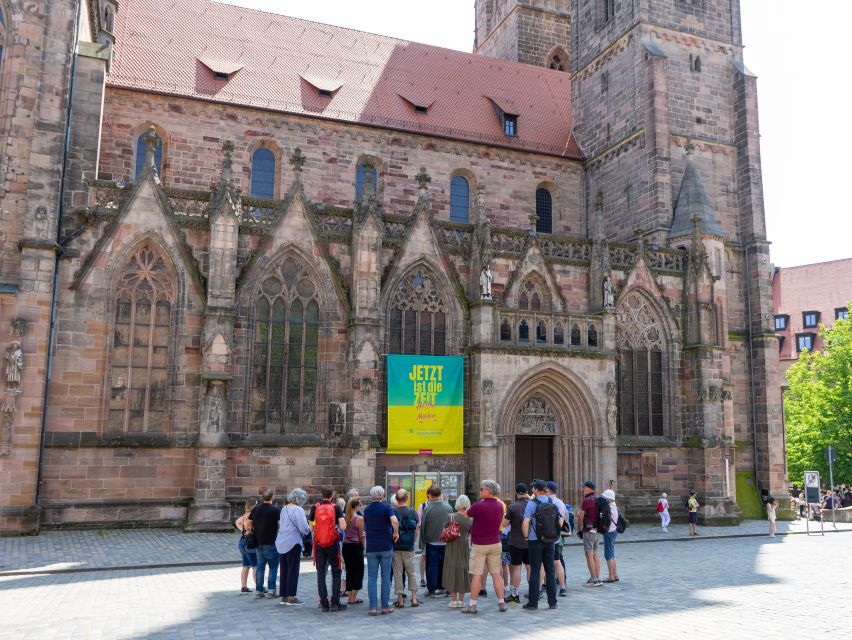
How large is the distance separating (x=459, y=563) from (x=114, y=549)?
8.46 metres

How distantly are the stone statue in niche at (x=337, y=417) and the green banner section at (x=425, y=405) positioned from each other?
1194mm

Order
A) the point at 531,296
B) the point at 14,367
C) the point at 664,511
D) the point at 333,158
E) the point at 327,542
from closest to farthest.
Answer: the point at 327,542 < the point at 14,367 < the point at 664,511 < the point at 531,296 < the point at 333,158

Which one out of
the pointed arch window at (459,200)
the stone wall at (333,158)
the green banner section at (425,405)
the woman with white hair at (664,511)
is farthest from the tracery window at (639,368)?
the pointed arch window at (459,200)

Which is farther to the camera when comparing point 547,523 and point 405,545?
point 547,523

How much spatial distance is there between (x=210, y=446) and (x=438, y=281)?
7.68 m

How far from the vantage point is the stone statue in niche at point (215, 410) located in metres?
18.8

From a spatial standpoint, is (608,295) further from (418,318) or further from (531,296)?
(418,318)

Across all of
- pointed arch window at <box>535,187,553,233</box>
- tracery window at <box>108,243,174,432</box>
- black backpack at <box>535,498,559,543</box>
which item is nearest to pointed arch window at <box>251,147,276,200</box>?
tracery window at <box>108,243,174,432</box>

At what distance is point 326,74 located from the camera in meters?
29.0

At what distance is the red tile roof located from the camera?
26.4m

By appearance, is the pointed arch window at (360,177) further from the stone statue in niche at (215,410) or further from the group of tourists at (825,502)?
the group of tourists at (825,502)

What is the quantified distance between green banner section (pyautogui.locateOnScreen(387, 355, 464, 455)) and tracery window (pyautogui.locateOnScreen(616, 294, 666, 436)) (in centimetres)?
605

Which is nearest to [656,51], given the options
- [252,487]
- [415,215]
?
[415,215]

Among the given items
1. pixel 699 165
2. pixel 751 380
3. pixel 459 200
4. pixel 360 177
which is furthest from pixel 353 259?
pixel 751 380
